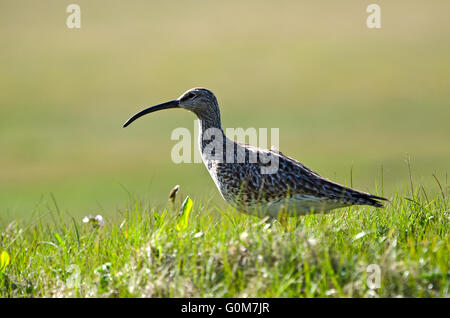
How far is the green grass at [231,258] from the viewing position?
21.6 ft

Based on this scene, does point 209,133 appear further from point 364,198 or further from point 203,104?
point 364,198

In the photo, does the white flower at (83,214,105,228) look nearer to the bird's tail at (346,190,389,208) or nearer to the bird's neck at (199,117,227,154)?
the bird's neck at (199,117,227,154)

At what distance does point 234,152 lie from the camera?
10219mm

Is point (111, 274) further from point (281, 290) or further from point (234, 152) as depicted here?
point (234, 152)

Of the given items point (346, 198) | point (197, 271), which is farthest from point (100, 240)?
point (346, 198)

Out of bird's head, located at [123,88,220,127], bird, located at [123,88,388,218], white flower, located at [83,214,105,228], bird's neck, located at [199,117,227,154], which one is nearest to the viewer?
white flower, located at [83,214,105,228]

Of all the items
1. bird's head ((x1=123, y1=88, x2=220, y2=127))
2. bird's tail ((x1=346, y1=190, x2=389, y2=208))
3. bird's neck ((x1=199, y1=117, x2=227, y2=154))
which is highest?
bird's head ((x1=123, y1=88, x2=220, y2=127))

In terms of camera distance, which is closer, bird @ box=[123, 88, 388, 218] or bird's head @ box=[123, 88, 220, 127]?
bird @ box=[123, 88, 388, 218]

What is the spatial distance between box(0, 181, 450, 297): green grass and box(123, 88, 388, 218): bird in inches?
32.1

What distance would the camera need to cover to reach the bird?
31.6 ft

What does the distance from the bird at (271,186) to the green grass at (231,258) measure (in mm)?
815

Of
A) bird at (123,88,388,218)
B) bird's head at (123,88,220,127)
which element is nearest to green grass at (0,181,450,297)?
bird at (123,88,388,218)

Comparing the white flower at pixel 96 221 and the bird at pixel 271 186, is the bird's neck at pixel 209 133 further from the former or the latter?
the white flower at pixel 96 221
